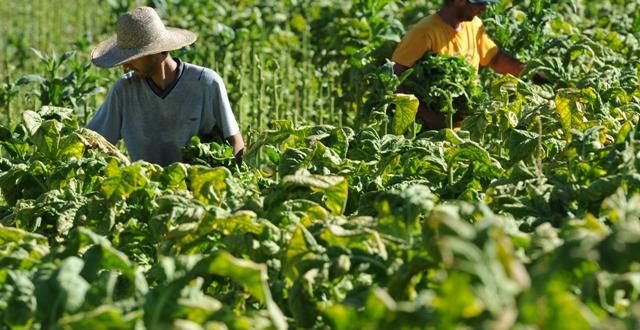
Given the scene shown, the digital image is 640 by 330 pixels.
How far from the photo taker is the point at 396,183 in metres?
4.05

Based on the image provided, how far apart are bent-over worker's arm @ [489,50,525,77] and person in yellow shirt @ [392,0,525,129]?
18mm

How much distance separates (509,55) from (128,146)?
2.34 m

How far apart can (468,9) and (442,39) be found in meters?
0.20

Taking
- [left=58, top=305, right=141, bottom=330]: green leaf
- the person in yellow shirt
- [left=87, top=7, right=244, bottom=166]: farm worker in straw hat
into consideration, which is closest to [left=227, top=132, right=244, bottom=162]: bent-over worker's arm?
[left=87, top=7, right=244, bottom=166]: farm worker in straw hat

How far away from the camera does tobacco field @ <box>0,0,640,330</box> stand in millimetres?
2488

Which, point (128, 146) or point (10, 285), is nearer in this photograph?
point (10, 285)

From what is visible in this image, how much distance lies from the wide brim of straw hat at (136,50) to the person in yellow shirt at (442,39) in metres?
1.34

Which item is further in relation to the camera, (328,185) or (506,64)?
(506,64)

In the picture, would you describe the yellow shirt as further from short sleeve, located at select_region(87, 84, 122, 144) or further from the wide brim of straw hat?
short sleeve, located at select_region(87, 84, 122, 144)

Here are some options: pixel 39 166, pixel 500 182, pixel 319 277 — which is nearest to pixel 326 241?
pixel 319 277

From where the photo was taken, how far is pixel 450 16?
6598 mm

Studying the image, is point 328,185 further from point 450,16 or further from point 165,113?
point 450,16

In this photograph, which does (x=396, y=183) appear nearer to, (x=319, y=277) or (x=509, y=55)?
(x=319, y=277)

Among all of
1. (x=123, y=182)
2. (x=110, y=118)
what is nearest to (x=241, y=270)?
(x=123, y=182)
